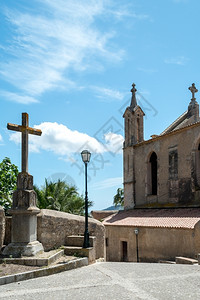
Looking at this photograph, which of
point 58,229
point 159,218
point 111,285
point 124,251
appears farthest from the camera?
point 124,251

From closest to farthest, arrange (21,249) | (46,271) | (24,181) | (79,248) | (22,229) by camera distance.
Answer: (46,271), (21,249), (22,229), (24,181), (79,248)

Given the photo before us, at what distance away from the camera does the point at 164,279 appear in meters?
8.13

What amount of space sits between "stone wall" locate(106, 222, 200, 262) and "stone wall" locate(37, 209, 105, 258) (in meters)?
5.71

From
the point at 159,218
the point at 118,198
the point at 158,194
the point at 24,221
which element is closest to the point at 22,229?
the point at 24,221

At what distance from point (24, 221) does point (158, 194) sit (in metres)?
15.3

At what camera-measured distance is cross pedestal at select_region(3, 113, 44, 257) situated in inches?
387

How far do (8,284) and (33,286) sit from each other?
70 centimetres

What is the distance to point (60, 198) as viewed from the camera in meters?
23.9

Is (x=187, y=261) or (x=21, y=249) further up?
(x=21, y=249)

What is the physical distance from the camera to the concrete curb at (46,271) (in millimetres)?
7870

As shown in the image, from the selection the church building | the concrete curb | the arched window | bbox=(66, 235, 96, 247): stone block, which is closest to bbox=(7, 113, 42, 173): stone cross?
bbox=(66, 235, 96, 247): stone block

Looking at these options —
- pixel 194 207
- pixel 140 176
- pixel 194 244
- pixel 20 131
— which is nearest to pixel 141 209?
pixel 140 176

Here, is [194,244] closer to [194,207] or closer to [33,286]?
[194,207]

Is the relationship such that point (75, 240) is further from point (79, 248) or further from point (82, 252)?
point (82, 252)
